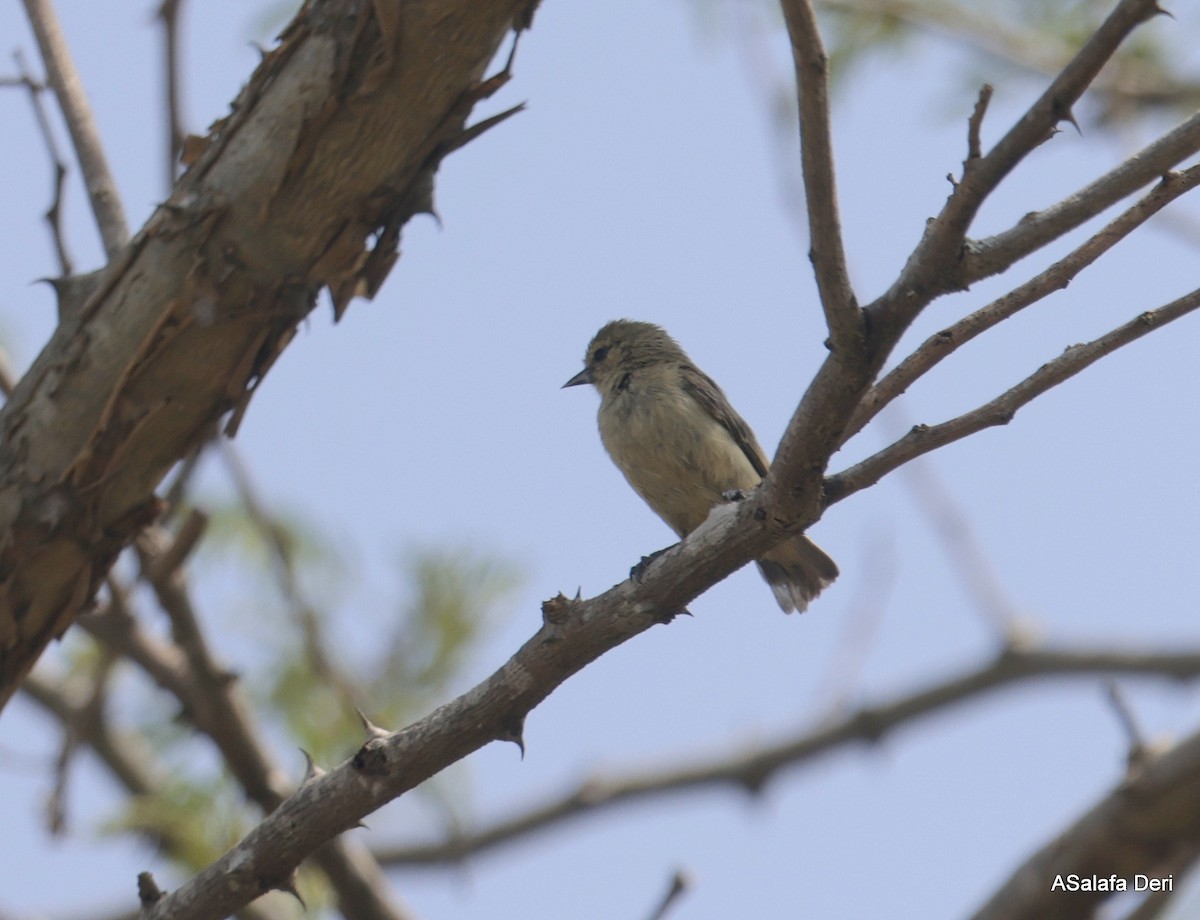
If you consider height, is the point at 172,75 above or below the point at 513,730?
above

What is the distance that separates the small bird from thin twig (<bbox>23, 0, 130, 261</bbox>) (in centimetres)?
206

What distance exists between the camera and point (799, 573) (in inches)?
212

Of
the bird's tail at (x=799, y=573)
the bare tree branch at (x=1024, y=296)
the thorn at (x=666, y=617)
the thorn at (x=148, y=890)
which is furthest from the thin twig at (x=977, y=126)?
the bird's tail at (x=799, y=573)

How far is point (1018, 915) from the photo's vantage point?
330cm

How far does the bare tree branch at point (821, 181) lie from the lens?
2.32m

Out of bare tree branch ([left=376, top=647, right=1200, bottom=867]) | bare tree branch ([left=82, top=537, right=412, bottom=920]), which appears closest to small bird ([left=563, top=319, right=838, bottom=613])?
bare tree branch ([left=376, top=647, right=1200, bottom=867])

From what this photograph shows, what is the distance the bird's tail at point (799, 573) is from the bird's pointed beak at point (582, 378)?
1483mm

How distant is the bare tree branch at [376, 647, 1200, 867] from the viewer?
4668mm

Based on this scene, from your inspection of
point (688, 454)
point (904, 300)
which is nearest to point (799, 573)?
point (688, 454)

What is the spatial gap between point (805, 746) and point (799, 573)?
702 mm

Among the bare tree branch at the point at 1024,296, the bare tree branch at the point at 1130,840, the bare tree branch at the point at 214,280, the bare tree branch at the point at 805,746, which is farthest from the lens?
Result: the bare tree branch at the point at 805,746

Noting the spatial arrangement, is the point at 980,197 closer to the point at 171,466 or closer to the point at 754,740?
the point at 171,466

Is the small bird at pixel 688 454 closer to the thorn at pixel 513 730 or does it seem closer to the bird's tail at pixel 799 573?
the bird's tail at pixel 799 573

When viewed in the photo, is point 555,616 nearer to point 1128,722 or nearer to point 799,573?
point 1128,722
